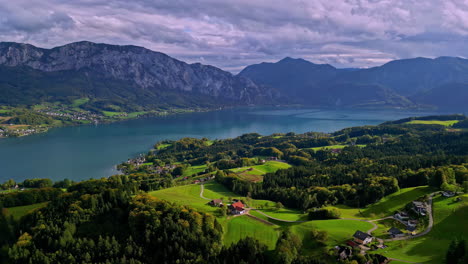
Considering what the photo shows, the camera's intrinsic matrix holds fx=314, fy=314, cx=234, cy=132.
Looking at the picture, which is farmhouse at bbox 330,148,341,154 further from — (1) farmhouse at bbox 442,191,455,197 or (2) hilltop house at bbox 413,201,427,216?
(2) hilltop house at bbox 413,201,427,216

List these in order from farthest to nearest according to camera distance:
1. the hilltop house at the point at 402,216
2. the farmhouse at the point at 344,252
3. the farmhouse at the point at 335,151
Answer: the farmhouse at the point at 335,151 < the hilltop house at the point at 402,216 < the farmhouse at the point at 344,252

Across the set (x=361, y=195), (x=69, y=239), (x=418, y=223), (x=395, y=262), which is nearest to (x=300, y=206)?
(x=361, y=195)

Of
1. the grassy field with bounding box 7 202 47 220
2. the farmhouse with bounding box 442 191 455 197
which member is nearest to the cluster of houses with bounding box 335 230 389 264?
the farmhouse with bounding box 442 191 455 197

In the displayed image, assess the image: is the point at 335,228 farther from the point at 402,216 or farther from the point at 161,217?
the point at 161,217

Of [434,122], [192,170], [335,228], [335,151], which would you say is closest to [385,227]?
[335,228]

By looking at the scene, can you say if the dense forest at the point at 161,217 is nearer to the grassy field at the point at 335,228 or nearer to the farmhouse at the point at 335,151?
the grassy field at the point at 335,228

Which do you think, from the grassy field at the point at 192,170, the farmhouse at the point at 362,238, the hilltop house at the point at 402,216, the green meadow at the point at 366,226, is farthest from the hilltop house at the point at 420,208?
the grassy field at the point at 192,170
